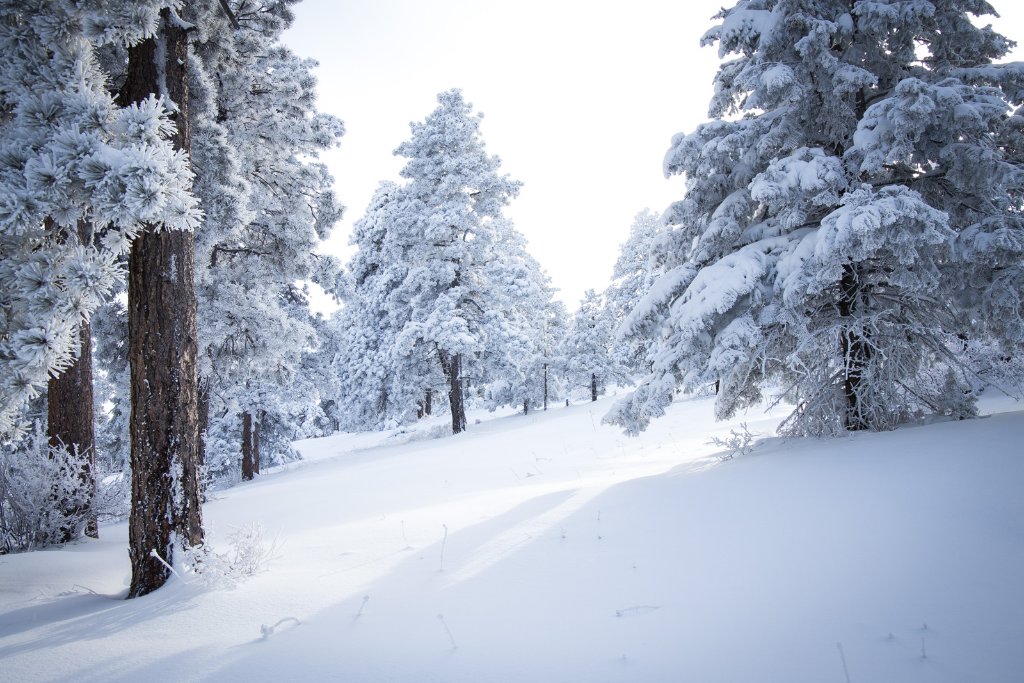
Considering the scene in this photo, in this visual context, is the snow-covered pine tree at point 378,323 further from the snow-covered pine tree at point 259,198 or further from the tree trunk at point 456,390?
the snow-covered pine tree at point 259,198

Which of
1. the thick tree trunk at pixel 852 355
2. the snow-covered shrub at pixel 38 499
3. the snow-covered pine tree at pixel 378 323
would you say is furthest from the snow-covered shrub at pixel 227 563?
the snow-covered pine tree at pixel 378 323

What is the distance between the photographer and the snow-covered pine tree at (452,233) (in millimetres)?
17453

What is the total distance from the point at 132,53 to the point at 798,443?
784 cm

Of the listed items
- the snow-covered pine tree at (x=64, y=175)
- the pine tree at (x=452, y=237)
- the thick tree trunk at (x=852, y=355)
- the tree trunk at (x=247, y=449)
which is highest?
the pine tree at (x=452, y=237)

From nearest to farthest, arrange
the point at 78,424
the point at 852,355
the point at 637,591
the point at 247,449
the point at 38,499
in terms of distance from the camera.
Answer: the point at 637,591 → the point at 852,355 → the point at 38,499 → the point at 78,424 → the point at 247,449

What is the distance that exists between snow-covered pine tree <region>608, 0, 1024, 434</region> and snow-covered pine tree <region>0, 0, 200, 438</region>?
507cm

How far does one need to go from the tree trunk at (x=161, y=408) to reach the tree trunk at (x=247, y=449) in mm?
13380

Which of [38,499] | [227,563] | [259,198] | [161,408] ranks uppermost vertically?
[259,198]

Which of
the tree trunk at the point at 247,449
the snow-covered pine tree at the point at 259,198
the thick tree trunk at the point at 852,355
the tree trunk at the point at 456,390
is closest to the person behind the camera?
the thick tree trunk at the point at 852,355

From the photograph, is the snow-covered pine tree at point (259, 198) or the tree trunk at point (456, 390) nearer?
the snow-covered pine tree at point (259, 198)

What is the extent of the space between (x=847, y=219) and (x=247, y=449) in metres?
17.3

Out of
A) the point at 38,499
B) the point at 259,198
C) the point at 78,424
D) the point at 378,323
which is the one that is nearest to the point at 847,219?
the point at 38,499

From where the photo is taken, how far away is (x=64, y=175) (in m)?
2.92

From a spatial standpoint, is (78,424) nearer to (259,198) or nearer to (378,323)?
(259,198)
